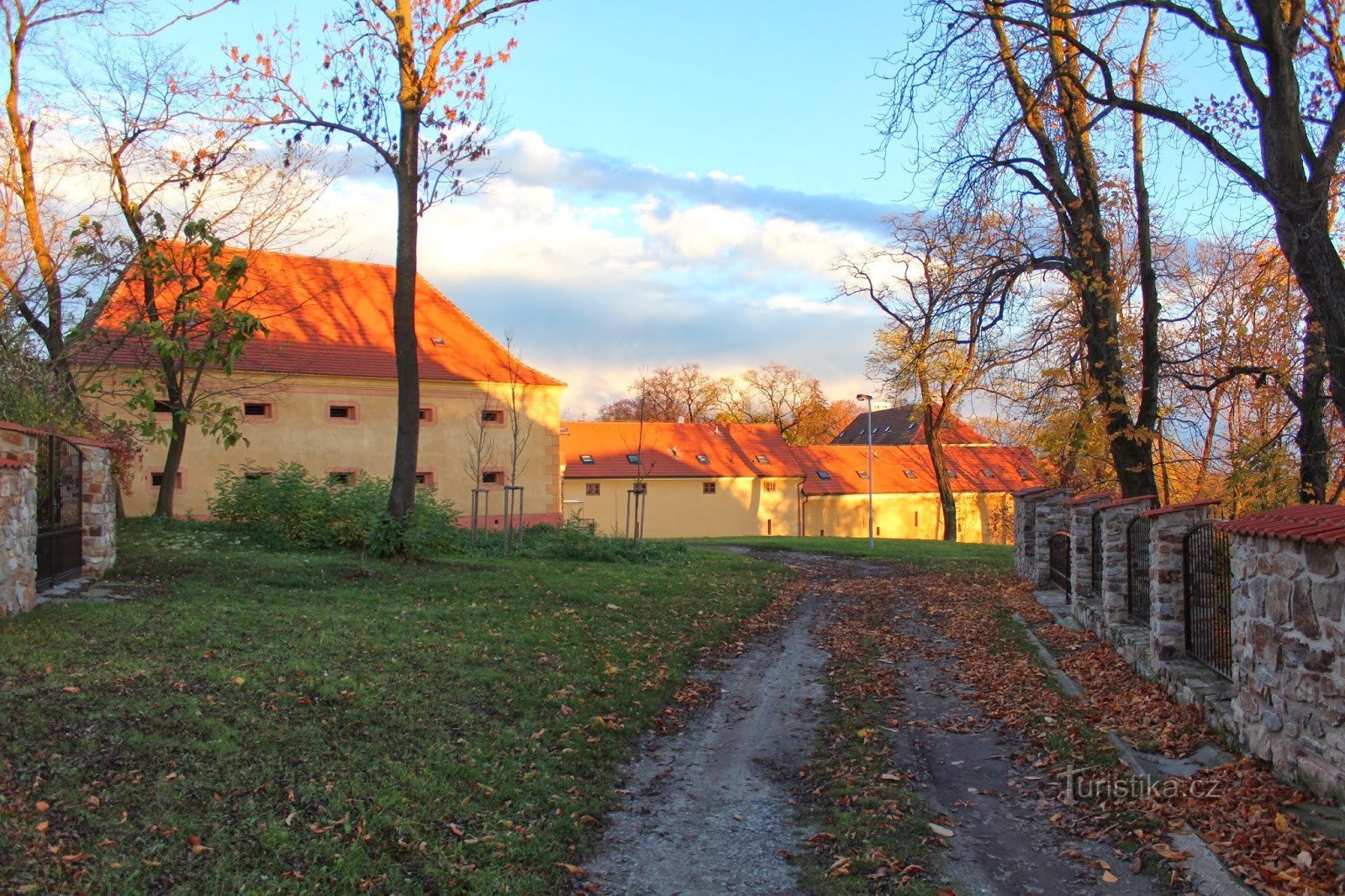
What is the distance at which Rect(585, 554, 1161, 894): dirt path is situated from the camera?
181 inches

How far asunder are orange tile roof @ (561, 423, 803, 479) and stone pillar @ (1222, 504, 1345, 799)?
1372 inches

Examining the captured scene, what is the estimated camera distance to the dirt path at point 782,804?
4590mm

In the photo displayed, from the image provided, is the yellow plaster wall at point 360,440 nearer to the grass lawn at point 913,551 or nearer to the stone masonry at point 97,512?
the grass lawn at point 913,551

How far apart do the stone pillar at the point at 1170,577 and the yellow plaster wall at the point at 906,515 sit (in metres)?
37.3

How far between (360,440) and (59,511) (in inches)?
784

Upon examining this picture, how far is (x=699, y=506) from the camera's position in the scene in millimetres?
42906

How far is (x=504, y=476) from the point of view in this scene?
31859 mm

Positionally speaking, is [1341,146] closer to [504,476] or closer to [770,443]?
[504,476]

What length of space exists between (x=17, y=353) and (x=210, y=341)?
6.97 metres

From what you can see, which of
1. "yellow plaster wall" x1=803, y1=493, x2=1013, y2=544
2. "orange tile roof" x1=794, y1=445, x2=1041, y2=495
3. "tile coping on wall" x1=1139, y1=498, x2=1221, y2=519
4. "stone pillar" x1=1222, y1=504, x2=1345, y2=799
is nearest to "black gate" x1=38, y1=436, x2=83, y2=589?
"stone pillar" x1=1222, y1=504, x2=1345, y2=799

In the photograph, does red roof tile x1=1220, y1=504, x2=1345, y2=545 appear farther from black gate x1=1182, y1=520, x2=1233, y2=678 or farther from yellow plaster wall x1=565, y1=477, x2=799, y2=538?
yellow plaster wall x1=565, y1=477, x2=799, y2=538

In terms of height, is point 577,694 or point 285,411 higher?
point 285,411

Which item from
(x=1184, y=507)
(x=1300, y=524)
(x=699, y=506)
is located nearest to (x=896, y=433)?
(x=699, y=506)

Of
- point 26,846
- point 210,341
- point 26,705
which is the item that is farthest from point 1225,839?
point 210,341
